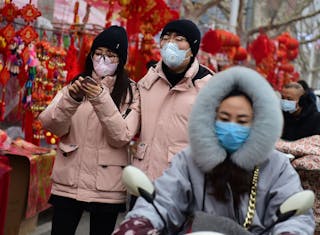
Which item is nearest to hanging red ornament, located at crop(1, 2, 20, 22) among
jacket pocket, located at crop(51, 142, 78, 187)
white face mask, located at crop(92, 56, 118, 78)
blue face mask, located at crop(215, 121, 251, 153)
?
white face mask, located at crop(92, 56, 118, 78)

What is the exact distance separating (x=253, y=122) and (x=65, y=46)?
20.5ft

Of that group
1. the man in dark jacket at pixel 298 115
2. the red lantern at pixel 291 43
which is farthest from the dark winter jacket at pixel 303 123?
the red lantern at pixel 291 43

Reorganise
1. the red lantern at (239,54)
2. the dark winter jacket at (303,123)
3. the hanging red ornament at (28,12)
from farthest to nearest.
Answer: the red lantern at (239,54) < the hanging red ornament at (28,12) < the dark winter jacket at (303,123)

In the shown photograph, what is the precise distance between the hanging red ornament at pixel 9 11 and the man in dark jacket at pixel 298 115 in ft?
9.17

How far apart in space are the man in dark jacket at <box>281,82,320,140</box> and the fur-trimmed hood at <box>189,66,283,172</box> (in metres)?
2.63

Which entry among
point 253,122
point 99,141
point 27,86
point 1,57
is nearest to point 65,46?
point 27,86

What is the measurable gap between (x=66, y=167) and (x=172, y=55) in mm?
998

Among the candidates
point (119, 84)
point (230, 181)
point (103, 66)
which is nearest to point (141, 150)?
point (119, 84)

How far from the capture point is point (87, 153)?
4043mm

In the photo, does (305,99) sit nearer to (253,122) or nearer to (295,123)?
(295,123)

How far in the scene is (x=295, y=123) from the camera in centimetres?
542

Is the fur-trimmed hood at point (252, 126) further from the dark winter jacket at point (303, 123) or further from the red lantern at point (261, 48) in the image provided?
the red lantern at point (261, 48)

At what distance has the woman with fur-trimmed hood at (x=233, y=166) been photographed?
2.74 meters

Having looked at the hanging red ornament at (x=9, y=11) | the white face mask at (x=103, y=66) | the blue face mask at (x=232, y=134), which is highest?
the hanging red ornament at (x=9, y=11)
